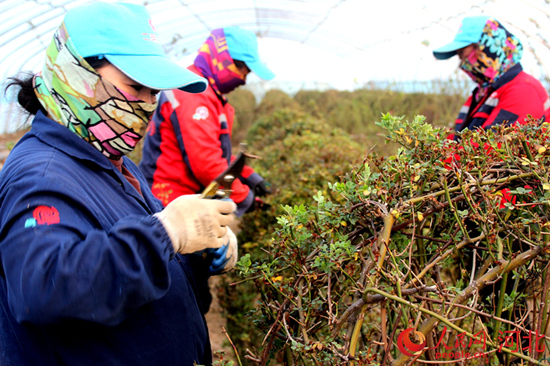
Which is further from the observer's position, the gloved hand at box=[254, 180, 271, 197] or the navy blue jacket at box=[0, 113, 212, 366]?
the gloved hand at box=[254, 180, 271, 197]

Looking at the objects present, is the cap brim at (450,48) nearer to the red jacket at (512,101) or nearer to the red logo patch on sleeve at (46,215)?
the red jacket at (512,101)

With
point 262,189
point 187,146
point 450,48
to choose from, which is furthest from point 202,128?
point 450,48

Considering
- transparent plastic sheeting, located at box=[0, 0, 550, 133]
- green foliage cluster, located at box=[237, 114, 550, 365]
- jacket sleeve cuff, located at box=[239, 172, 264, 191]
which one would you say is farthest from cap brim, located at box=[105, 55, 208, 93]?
transparent plastic sheeting, located at box=[0, 0, 550, 133]

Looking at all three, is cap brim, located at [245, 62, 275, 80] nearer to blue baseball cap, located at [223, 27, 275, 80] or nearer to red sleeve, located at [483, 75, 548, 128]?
blue baseball cap, located at [223, 27, 275, 80]

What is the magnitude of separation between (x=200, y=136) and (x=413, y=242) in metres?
1.86

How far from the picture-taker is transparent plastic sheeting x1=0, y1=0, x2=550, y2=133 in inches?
336

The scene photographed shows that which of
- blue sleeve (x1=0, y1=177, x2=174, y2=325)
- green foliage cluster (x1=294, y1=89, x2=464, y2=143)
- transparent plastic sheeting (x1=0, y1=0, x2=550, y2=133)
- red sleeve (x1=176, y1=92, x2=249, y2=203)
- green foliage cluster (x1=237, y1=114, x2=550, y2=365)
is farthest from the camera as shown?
green foliage cluster (x1=294, y1=89, x2=464, y2=143)

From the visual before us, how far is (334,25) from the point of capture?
48.9 feet

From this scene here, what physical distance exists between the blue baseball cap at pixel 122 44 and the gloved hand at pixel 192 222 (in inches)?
14.8

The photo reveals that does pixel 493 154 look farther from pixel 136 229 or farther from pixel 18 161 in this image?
pixel 18 161

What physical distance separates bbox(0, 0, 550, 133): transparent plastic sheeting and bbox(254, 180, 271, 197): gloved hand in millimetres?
4001

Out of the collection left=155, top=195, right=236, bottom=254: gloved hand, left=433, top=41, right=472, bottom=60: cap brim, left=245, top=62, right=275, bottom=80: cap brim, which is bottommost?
left=245, top=62, right=275, bottom=80: cap brim

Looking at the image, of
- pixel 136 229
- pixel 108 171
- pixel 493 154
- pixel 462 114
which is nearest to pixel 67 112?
pixel 108 171

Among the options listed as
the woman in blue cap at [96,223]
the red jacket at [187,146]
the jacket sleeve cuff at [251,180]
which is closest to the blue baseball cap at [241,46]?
the red jacket at [187,146]
